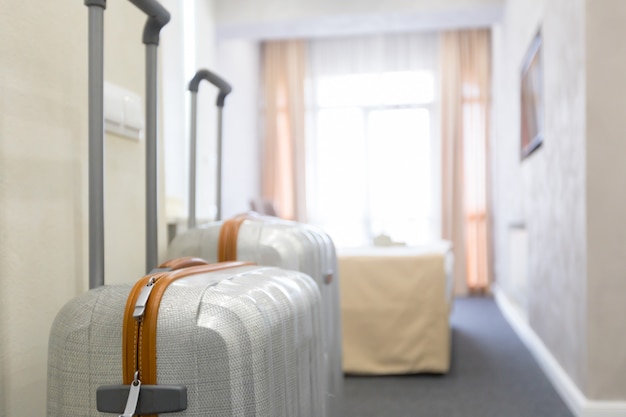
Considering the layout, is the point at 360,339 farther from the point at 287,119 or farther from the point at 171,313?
the point at 287,119

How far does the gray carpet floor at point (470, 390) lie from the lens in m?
2.47

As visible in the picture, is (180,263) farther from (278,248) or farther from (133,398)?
→ (278,248)

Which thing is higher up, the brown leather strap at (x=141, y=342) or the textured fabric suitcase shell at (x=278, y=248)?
the textured fabric suitcase shell at (x=278, y=248)

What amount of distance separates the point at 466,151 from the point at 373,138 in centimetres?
96

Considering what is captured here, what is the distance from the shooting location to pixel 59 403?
34.9 inches

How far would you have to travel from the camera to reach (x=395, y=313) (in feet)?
10.0

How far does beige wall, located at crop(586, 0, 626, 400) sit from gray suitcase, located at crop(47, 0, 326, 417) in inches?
64.5

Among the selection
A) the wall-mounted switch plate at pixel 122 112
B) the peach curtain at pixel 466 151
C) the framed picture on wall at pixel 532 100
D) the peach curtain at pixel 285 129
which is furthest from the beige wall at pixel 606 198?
the peach curtain at pixel 285 129

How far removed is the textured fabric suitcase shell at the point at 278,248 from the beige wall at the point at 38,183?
0.71ft

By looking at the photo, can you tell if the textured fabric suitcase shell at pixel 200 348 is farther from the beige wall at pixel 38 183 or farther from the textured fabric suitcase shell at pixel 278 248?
the textured fabric suitcase shell at pixel 278 248

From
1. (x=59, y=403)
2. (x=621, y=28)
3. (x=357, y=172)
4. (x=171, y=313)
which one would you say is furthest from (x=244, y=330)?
(x=357, y=172)

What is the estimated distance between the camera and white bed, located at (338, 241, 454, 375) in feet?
9.95

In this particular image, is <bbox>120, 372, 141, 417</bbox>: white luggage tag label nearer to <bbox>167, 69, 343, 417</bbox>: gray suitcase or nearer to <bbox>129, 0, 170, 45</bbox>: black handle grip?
<bbox>167, 69, 343, 417</bbox>: gray suitcase

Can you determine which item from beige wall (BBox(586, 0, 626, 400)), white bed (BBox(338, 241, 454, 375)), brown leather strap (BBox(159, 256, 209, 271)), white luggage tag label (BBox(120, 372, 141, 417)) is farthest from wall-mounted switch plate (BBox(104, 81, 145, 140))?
white bed (BBox(338, 241, 454, 375))
